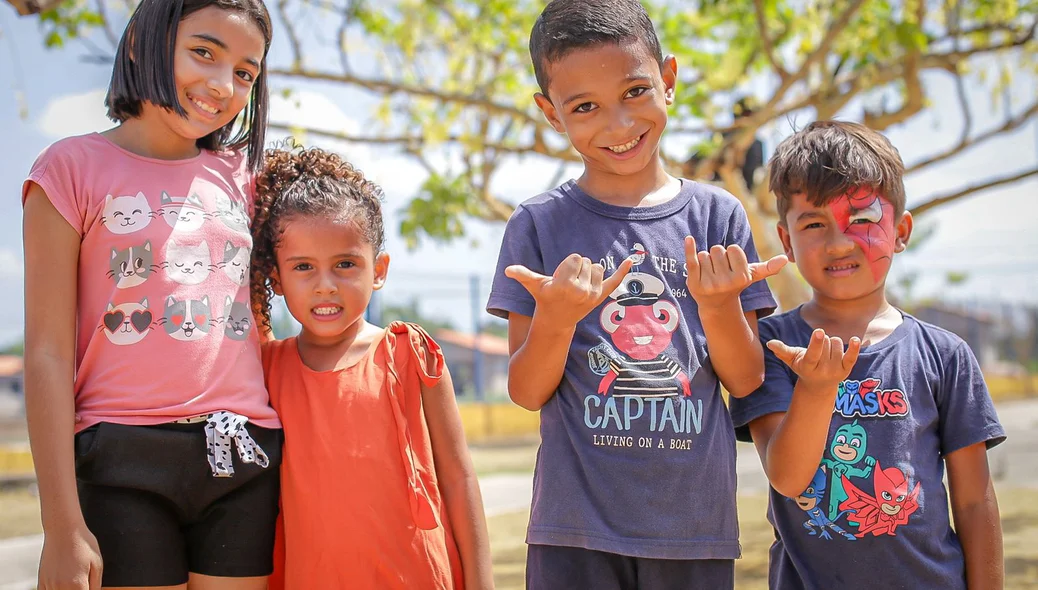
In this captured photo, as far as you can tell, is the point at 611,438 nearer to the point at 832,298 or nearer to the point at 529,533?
the point at 529,533

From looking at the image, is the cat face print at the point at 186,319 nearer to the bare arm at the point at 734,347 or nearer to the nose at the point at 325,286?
the nose at the point at 325,286

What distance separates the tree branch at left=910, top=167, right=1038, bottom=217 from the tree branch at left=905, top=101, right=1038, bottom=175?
1.59 feet

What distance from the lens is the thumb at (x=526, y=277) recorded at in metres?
1.75

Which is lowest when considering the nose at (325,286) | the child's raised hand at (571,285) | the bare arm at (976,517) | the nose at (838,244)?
the bare arm at (976,517)

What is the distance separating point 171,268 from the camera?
2.00 meters

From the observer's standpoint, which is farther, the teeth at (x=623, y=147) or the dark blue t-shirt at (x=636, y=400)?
the teeth at (x=623, y=147)

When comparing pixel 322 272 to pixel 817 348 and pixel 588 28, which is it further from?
pixel 817 348

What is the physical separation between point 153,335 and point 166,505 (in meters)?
0.35

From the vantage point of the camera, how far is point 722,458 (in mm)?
1917

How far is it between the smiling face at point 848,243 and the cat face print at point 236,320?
1252 mm

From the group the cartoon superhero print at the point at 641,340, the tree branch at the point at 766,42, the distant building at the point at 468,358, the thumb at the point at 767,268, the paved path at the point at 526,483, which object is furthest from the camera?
the distant building at the point at 468,358

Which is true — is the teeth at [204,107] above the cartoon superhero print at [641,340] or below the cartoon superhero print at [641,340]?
above

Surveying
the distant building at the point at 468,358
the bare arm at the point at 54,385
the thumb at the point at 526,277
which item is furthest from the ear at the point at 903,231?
the distant building at the point at 468,358

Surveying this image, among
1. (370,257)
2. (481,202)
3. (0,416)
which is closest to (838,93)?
(481,202)
